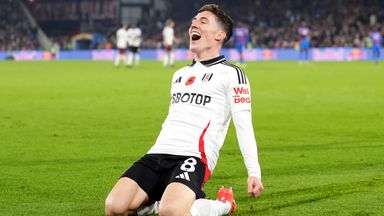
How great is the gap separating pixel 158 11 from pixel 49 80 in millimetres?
39909

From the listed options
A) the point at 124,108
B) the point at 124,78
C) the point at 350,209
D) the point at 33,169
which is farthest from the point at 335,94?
the point at 350,209

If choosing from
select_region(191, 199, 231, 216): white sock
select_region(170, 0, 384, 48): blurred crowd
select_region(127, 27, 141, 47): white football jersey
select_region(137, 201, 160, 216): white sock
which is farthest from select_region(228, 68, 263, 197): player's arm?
select_region(170, 0, 384, 48): blurred crowd

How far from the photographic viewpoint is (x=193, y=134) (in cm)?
691

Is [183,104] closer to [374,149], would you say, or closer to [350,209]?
[350,209]

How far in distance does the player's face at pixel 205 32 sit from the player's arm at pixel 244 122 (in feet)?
1.01

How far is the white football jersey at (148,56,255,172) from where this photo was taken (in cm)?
687

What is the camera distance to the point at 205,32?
277 inches

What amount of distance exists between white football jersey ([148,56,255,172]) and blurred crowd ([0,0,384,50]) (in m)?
52.8

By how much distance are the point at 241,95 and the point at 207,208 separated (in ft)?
2.93

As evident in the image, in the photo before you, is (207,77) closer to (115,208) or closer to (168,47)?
(115,208)

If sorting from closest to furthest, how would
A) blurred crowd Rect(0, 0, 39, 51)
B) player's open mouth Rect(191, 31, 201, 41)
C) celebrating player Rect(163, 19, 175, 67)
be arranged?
player's open mouth Rect(191, 31, 201, 41)
celebrating player Rect(163, 19, 175, 67)
blurred crowd Rect(0, 0, 39, 51)

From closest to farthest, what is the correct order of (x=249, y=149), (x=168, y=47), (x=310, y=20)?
(x=249, y=149) → (x=168, y=47) → (x=310, y=20)

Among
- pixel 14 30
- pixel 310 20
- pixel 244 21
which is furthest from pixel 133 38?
pixel 14 30

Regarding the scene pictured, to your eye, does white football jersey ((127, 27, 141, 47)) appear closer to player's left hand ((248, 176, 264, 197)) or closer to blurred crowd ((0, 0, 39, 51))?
blurred crowd ((0, 0, 39, 51))
